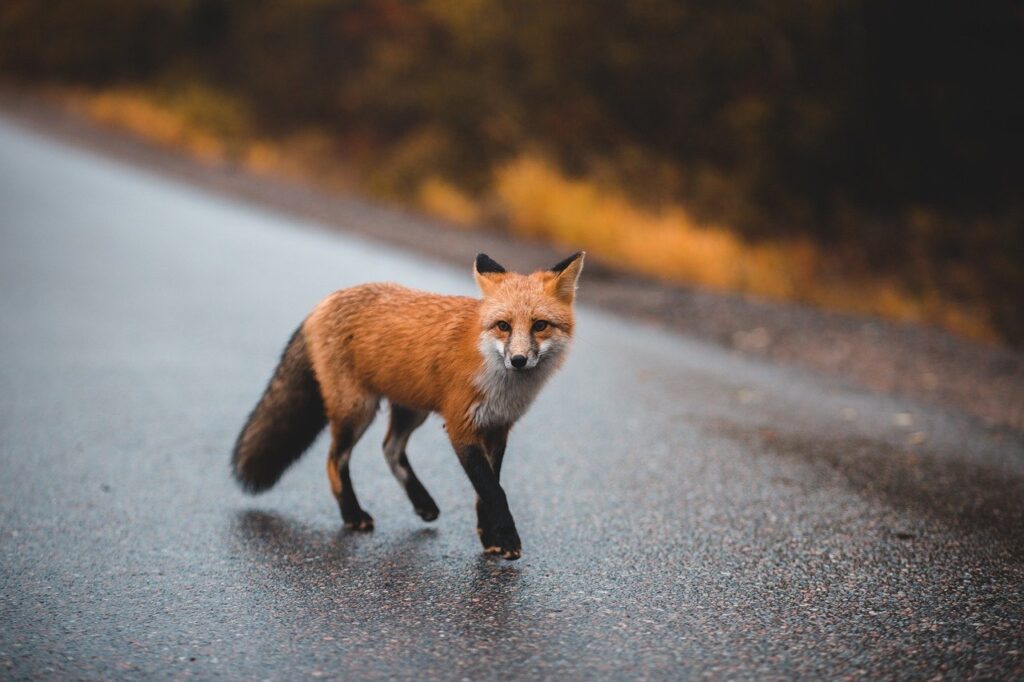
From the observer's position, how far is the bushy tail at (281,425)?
14.8 feet

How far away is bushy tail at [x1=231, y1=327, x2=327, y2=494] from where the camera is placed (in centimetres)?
451

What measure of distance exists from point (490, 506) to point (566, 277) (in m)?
1.05

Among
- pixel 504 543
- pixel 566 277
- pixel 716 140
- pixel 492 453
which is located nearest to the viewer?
pixel 504 543

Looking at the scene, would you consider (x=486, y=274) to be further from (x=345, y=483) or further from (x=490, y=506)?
(x=345, y=483)

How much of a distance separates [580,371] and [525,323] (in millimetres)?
3524

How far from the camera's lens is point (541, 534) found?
4.35 metres

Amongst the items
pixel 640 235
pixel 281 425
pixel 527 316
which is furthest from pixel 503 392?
pixel 640 235

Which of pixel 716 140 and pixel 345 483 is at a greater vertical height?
pixel 716 140

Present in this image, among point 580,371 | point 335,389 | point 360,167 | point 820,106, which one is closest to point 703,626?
point 335,389

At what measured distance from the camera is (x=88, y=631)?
329 centimetres

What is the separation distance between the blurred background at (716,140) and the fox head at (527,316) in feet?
21.9

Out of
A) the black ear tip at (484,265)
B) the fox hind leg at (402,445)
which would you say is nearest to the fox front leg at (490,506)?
the fox hind leg at (402,445)

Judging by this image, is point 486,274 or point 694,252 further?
point 694,252

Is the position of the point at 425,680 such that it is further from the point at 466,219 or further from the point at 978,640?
the point at 466,219
